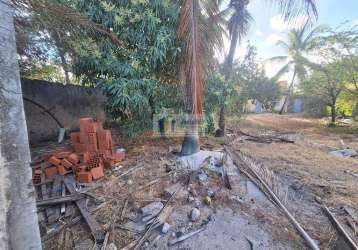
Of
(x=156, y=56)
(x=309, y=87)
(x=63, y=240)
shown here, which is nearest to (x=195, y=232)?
(x=63, y=240)

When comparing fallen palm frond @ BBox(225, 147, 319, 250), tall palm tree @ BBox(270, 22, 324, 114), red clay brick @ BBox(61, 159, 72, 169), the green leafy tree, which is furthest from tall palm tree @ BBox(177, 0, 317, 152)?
tall palm tree @ BBox(270, 22, 324, 114)

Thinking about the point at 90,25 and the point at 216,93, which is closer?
the point at 90,25

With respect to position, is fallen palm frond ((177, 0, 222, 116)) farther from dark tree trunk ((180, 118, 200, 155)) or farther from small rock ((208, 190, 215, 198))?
dark tree trunk ((180, 118, 200, 155))

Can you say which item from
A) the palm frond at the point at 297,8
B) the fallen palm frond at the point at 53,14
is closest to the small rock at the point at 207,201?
the fallen palm frond at the point at 53,14

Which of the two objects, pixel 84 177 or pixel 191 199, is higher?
pixel 84 177

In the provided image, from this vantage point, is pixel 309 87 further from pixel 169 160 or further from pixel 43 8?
pixel 43 8

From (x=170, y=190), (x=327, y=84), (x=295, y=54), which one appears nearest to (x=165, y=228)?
(x=170, y=190)

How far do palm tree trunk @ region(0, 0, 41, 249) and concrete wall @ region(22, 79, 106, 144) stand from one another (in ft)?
13.2

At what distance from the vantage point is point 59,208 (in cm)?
224

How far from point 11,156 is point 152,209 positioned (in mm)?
1718

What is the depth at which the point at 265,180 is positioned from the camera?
3004 mm

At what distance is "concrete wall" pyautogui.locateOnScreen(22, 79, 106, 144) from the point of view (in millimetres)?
4309

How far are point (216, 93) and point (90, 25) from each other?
263cm

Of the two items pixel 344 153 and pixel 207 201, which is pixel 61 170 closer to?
pixel 207 201
